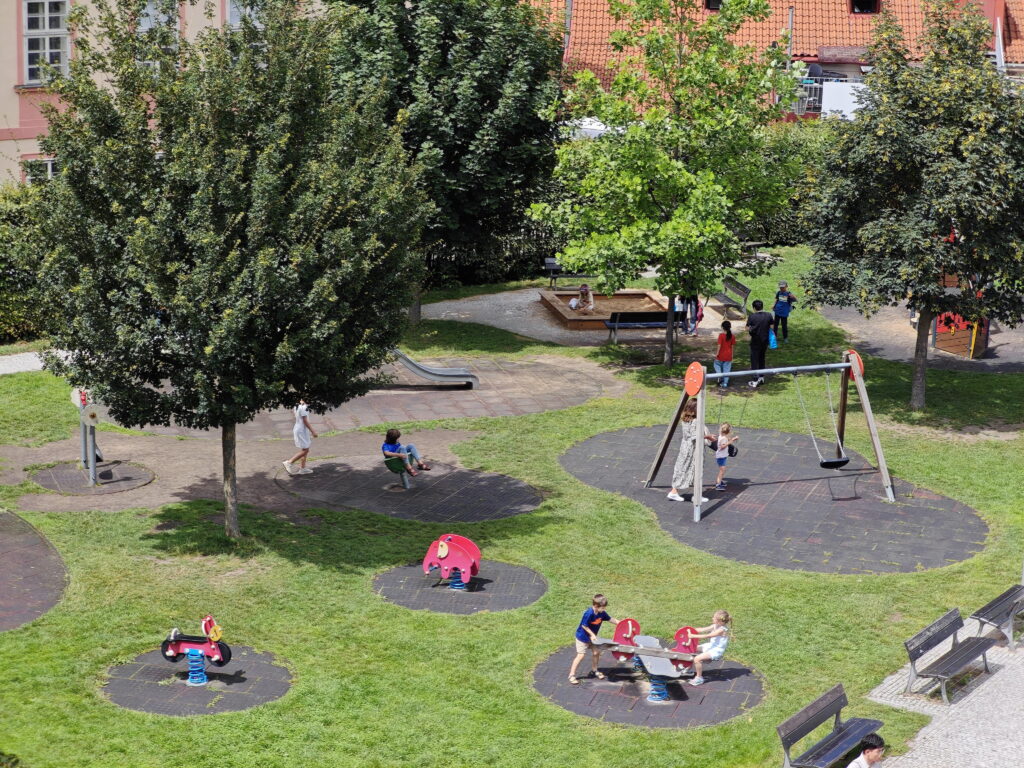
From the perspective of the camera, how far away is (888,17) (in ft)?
83.9

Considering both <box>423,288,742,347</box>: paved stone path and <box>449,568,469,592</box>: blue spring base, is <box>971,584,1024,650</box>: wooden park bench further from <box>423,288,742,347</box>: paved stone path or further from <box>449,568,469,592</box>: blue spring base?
<box>423,288,742,347</box>: paved stone path

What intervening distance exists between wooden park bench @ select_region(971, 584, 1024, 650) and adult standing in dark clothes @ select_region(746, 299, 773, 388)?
1208 cm

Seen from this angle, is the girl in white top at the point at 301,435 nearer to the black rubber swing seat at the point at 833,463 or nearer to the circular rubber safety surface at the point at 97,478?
the circular rubber safety surface at the point at 97,478

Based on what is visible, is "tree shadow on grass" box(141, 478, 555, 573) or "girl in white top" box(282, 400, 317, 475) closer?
"tree shadow on grass" box(141, 478, 555, 573)

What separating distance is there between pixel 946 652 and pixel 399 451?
9.32 m

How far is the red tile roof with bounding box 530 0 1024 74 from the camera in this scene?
50938 millimetres

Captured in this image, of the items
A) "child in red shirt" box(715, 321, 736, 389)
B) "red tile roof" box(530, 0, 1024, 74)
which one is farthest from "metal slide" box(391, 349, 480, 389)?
"red tile roof" box(530, 0, 1024, 74)

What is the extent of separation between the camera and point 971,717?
45.2 feet

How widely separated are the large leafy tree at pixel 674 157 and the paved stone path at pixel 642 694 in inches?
525

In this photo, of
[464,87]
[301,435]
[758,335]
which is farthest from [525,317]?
[301,435]

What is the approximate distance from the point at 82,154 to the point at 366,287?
4.02 meters

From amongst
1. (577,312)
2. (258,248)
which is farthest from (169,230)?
(577,312)

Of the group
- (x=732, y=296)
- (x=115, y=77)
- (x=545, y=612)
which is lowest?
(x=545, y=612)

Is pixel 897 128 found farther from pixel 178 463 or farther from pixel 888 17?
pixel 178 463
